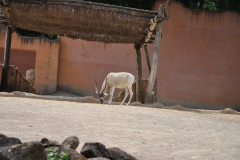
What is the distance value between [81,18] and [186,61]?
276 inches

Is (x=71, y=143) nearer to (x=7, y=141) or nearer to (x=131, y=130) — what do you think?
(x=7, y=141)

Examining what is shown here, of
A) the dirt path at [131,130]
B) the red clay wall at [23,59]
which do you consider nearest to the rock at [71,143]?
the dirt path at [131,130]

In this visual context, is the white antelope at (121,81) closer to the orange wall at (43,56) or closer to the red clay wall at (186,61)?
the red clay wall at (186,61)

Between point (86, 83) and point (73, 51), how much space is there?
1355 millimetres

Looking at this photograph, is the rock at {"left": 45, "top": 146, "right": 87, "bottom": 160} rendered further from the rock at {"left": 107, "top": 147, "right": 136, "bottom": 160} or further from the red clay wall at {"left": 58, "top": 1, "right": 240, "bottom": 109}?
the red clay wall at {"left": 58, "top": 1, "right": 240, "bottom": 109}

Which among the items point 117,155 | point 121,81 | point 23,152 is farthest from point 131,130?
point 121,81

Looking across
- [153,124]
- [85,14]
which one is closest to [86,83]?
[85,14]

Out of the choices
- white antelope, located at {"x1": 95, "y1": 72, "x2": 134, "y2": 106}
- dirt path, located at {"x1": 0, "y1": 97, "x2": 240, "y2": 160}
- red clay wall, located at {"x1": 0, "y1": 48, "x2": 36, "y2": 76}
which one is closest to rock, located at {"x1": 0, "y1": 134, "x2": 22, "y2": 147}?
dirt path, located at {"x1": 0, "y1": 97, "x2": 240, "y2": 160}

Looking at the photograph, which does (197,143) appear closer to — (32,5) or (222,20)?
(32,5)

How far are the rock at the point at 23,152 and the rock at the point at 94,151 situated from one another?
754mm

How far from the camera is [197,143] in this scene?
6102 mm

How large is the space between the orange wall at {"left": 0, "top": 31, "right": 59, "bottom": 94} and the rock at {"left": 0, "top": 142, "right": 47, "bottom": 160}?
14.2 metres

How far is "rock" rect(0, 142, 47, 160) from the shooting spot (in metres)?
3.35

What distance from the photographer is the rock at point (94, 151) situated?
417 cm
